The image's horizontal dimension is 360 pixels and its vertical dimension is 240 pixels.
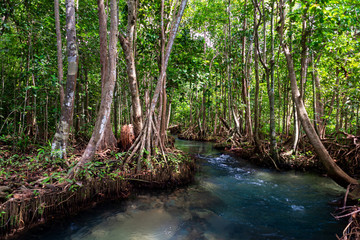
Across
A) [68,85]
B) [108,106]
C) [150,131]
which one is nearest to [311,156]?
[150,131]

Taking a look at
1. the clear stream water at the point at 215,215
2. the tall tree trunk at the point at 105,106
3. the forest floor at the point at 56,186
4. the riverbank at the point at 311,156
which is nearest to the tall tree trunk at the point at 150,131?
the forest floor at the point at 56,186

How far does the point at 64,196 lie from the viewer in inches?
140

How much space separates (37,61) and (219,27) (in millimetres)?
12364

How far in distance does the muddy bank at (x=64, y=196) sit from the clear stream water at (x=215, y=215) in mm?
171

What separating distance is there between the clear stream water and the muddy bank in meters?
0.17

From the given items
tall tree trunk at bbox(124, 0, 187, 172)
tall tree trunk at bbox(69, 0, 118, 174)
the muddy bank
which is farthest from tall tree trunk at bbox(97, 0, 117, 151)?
the muddy bank

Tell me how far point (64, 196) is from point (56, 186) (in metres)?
0.23

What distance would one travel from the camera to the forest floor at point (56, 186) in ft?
10.0

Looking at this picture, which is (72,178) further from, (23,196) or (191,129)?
(191,129)

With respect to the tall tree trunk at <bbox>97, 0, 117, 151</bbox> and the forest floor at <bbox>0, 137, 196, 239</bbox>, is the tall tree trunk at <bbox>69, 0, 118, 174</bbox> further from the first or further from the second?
the tall tree trunk at <bbox>97, 0, 117, 151</bbox>

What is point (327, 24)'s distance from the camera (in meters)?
5.68

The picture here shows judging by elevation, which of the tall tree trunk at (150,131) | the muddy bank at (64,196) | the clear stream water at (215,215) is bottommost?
the clear stream water at (215,215)

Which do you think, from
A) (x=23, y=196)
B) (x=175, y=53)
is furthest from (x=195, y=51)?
(x=23, y=196)

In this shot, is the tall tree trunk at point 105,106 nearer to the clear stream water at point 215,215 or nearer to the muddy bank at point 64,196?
the muddy bank at point 64,196
